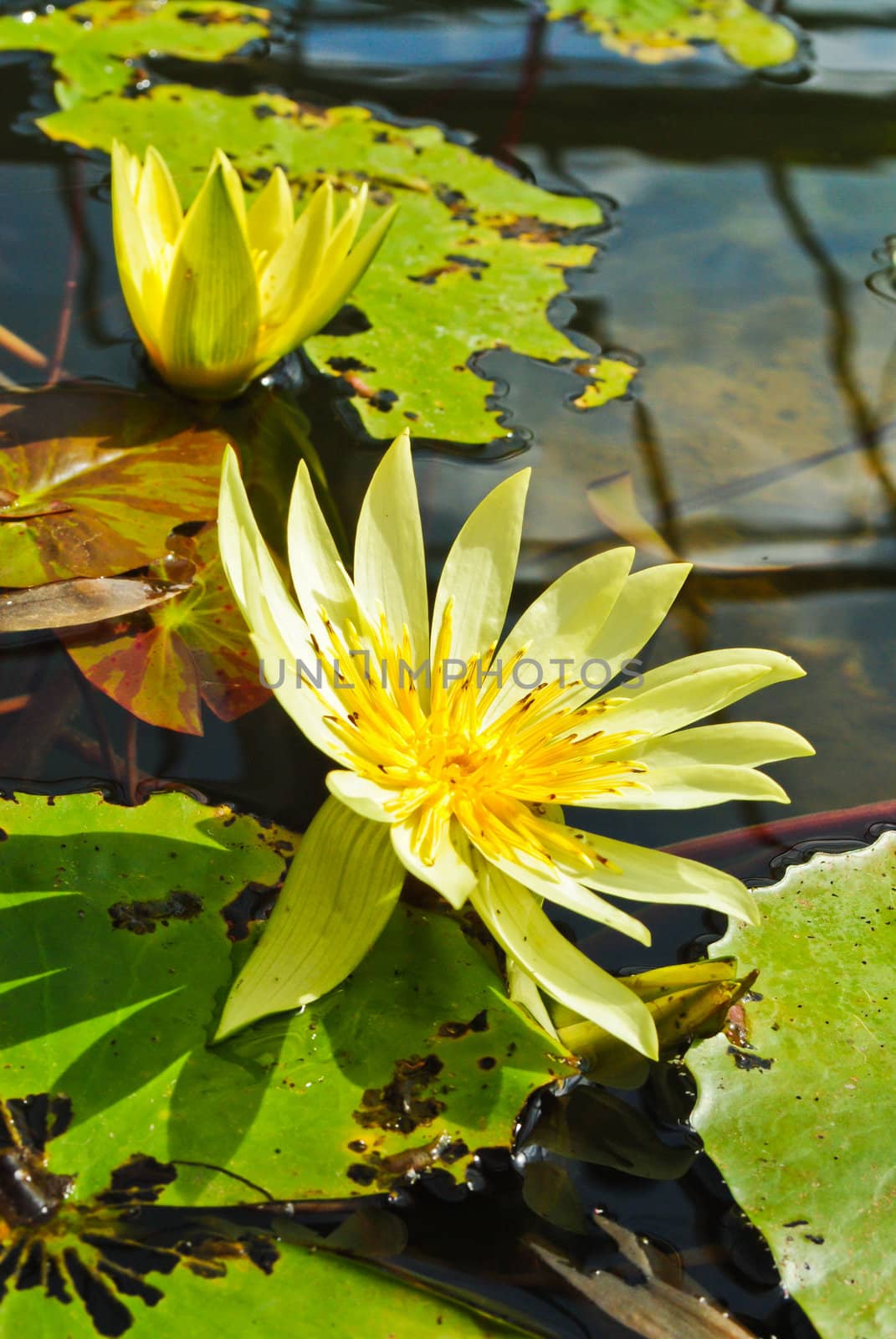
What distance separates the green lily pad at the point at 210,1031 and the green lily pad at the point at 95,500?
2.22 ft

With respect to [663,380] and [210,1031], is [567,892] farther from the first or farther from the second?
[663,380]

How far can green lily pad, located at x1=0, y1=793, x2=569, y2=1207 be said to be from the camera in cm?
148

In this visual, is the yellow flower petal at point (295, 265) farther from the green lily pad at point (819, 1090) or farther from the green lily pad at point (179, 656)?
the green lily pad at point (819, 1090)

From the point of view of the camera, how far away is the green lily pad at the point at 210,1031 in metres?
1.48

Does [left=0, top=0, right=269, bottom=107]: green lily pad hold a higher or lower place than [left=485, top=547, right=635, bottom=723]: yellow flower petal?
higher

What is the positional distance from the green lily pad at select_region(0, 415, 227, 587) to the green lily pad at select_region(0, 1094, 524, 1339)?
1.17 m

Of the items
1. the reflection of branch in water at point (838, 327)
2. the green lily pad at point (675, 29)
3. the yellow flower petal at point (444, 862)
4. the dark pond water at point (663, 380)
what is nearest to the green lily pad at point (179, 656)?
the dark pond water at point (663, 380)

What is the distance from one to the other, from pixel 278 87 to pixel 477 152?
83 centimetres

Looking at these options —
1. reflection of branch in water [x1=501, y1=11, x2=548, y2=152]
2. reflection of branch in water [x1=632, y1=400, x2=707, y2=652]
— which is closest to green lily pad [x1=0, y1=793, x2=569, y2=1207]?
reflection of branch in water [x1=632, y1=400, x2=707, y2=652]

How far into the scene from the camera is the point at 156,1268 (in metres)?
1.39

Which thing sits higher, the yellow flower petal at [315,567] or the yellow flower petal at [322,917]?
the yellow flower petal at [315,567]

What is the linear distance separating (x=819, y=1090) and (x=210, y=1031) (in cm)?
95

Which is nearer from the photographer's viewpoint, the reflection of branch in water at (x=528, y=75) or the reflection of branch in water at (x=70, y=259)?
the reflection of branch in water at (x=70, y=259)

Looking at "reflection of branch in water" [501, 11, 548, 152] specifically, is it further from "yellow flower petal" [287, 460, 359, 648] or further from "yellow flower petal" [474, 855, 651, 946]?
"yellow flower petal" [474, 855, 651, 946]
